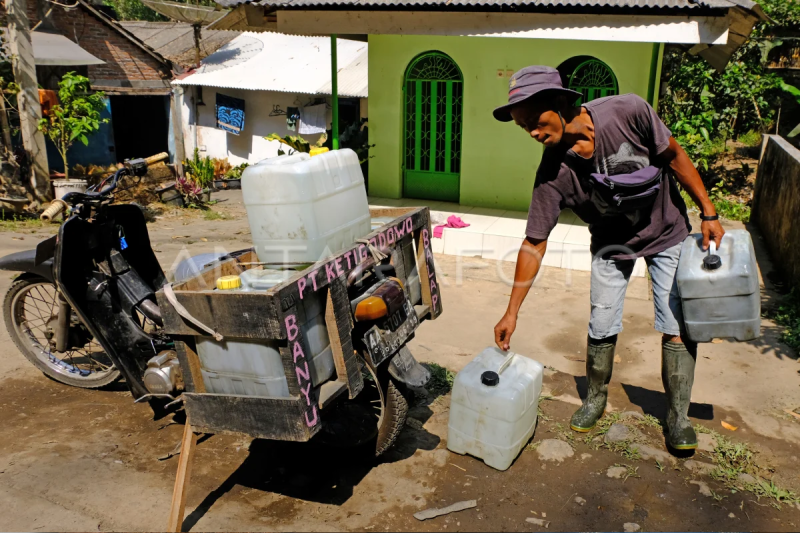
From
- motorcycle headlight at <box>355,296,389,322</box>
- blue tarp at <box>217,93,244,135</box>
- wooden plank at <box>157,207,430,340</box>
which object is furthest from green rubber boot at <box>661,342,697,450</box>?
blue tarp at <box>217,93,244,135</box>

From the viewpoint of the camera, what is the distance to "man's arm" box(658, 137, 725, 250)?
322 centimetres

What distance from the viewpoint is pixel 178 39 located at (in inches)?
731

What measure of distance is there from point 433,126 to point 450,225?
2.13m

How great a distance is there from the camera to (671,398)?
3.47m

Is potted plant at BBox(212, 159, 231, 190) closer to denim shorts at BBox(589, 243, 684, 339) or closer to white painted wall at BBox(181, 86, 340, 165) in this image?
white painted wall at BBox(181, 86, 340, 165)

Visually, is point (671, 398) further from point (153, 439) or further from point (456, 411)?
point (153, 439)

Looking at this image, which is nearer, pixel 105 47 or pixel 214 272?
pixel 214 272

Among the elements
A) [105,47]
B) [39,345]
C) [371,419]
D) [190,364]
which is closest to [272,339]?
[190,364]

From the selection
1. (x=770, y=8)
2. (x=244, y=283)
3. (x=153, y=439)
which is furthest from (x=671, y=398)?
(x=770, y=8)

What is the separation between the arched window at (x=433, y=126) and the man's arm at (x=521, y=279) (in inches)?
240

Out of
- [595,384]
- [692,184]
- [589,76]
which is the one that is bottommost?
[595,384]

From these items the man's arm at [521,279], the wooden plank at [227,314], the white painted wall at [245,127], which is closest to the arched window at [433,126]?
the white painted wall at [245,127]

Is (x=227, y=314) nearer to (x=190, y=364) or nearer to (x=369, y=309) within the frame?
(x=190, y=364)

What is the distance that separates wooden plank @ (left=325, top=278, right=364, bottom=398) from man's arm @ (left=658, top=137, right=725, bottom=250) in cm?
177
